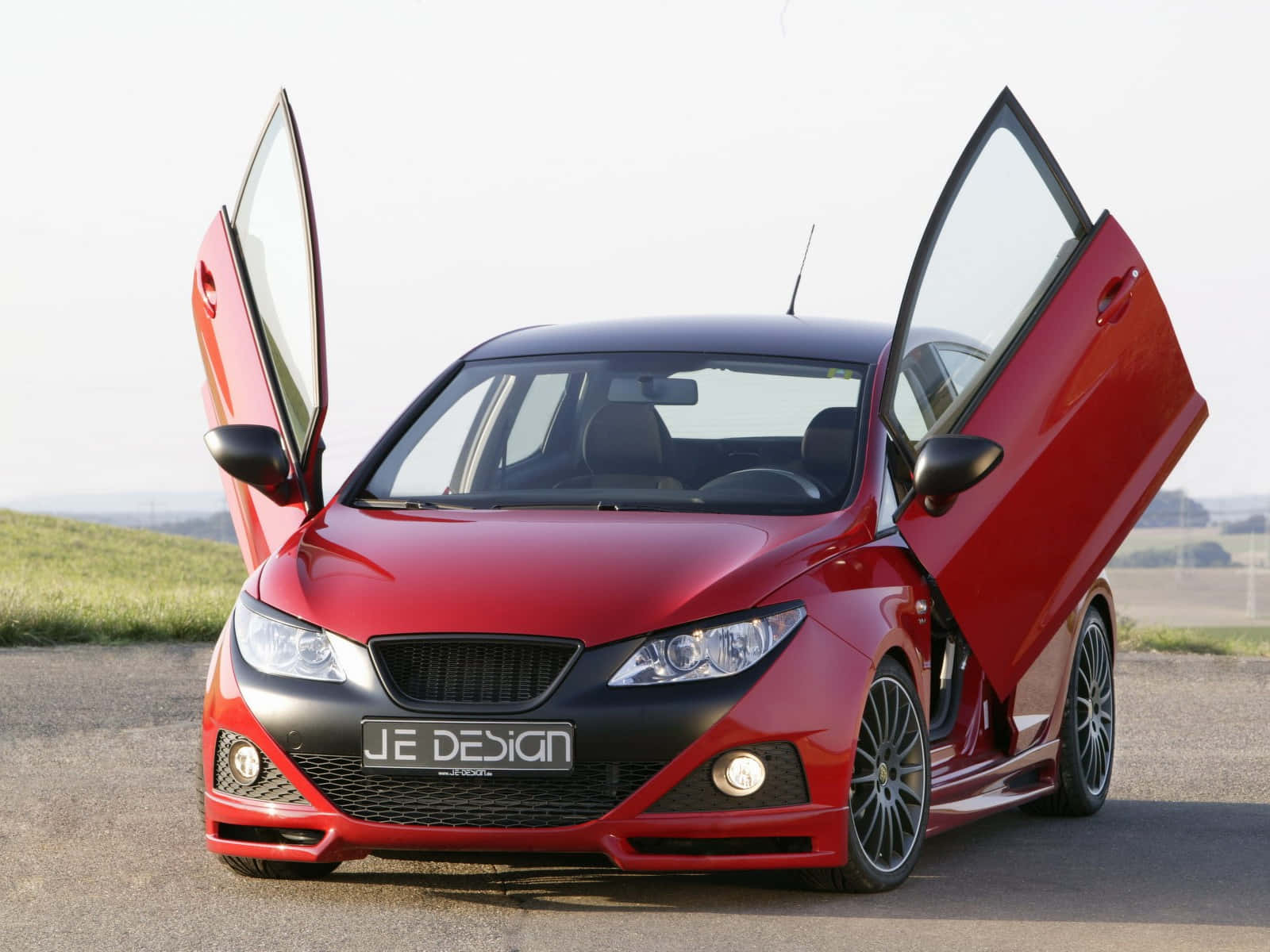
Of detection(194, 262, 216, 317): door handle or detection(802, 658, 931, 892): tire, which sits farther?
detection(194, 262, 216, 317): door handle

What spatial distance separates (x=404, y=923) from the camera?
4.88 m

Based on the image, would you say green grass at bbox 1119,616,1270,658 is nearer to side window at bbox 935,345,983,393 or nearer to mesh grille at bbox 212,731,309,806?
side window at bbox 935,345,983,393

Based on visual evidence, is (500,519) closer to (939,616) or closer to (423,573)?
(423,573)

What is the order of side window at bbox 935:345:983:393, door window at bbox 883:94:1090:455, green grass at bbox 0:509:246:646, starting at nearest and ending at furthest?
door window at bbox 883:94:1090:455 < side window at bbox 935:345:983:393 < green grass at bbox 0:509:246:646

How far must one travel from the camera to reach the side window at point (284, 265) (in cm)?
624

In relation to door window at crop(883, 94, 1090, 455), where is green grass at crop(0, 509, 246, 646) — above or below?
below

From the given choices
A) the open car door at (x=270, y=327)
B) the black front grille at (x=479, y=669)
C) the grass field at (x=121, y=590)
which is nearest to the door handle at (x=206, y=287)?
the open car door at (x=270, y=327)

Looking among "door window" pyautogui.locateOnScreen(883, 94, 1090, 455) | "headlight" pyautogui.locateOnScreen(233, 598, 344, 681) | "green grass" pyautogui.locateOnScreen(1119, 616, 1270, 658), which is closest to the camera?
"headlight" pyautogui.locateOnScreen(233, 598, 344, 681)

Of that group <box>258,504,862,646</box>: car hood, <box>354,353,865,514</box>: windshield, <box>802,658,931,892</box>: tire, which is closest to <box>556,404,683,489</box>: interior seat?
<box>354,353,865,514</box>: windshield

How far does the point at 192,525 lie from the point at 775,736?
95.0 metres

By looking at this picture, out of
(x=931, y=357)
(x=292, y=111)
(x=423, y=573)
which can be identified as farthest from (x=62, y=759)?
(x=931, y=357)

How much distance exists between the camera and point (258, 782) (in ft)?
16.9

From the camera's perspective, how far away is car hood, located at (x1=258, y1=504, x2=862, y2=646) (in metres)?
4.92

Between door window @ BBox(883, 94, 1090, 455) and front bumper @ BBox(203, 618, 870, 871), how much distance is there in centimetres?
105
